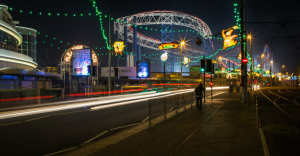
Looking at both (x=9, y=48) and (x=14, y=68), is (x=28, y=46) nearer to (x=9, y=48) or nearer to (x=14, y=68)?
(x=9, y=48)

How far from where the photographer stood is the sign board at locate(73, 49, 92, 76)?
3278 centimetres

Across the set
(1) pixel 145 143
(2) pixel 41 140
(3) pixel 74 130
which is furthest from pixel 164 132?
(2) pixel 41 140

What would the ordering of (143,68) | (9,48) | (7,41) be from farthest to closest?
(143,68) < (9,48) < (7,41)

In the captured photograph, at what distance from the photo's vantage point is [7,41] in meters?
30.4

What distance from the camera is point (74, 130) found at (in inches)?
324

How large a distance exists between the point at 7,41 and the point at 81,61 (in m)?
10.1

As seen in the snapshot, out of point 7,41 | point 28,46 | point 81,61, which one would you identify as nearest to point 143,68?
point 81,61

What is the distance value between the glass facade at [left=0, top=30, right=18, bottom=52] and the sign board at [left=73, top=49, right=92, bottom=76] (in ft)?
28.9

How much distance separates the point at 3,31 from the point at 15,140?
2719 cm

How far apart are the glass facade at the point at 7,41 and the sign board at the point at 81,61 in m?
8.81

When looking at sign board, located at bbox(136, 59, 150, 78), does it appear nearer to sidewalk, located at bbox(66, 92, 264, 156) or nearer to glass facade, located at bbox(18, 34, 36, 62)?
sidewalk, located at bbox(66, 92, 264, 156)

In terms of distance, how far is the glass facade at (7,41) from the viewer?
93.9 ft

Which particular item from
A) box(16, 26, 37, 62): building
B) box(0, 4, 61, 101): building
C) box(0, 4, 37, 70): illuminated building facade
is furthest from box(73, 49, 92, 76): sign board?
box(16, 26, 37, 62): building

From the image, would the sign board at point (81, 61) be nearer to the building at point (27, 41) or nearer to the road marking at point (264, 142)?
the building at point (27, 41)
